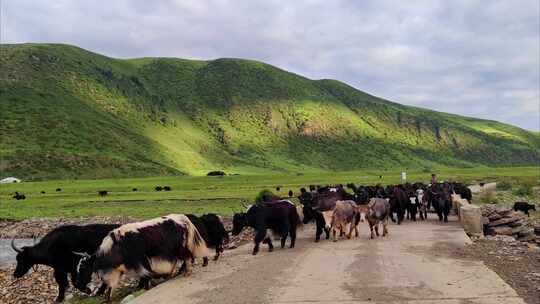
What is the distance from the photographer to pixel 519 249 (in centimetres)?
1566

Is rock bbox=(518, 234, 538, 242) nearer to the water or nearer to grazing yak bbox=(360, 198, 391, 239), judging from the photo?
grazing yak bbox=(360, 198, 391, 239)

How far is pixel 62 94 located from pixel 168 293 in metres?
128

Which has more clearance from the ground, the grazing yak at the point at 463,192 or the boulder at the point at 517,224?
the grazing yak at the point at 463,192

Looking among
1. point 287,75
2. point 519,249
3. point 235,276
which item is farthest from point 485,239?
point 287,75

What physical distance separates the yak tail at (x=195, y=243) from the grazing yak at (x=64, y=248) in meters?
2.05

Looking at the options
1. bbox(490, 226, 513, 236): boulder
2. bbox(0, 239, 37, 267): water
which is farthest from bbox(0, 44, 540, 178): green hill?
bbox(490, 226, 513, 236): boulder

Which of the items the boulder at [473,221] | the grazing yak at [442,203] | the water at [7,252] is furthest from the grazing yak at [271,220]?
the water at [7,252]

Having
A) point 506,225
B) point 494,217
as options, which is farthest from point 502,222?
point 494,217

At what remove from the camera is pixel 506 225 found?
2131 centimetres

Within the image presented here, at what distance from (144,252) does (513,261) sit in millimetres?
9342

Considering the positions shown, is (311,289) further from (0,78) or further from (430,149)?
(430,149)

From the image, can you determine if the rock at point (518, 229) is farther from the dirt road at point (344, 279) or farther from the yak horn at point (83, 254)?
the yak horn at point (83, 254)

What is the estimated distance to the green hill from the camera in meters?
102

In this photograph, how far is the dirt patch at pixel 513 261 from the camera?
34.2ft
